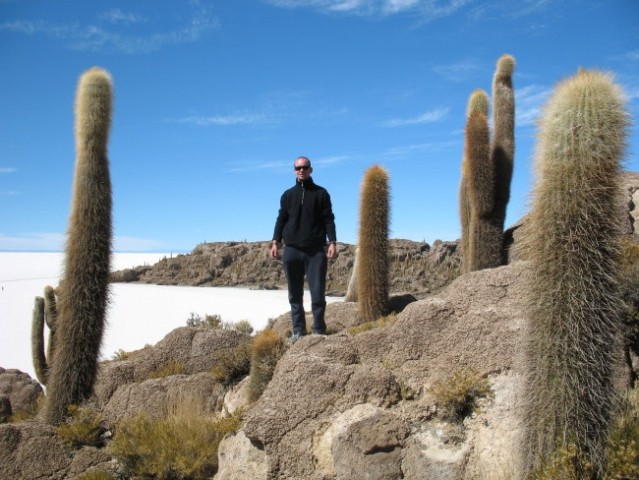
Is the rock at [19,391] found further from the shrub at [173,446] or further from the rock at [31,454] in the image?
the shrub at [173,446]

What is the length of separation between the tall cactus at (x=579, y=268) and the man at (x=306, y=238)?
12.1ft

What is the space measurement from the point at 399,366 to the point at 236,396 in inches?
84.5

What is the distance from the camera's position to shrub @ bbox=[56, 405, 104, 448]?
708cm

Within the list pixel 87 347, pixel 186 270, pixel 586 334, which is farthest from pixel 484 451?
pixel 186 270

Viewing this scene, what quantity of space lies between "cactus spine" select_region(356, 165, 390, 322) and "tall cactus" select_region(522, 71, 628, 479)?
508cm

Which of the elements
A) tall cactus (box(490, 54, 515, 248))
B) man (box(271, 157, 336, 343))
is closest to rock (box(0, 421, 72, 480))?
man (box(271, 157, 336, 343))

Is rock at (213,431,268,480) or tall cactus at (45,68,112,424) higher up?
tall cactus at (45,68,112,424)

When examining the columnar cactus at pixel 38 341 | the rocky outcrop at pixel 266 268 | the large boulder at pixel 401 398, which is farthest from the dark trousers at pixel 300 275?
the rocky outcrop at pixel 266 268

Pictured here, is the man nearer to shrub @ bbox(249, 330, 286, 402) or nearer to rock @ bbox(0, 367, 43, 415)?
shrub @ bbox(249, 330, 286, 402)

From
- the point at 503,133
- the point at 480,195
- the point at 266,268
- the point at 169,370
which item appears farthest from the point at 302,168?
the point at 266,268

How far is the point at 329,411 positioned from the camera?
5.56m

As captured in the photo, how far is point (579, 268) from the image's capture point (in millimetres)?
4031

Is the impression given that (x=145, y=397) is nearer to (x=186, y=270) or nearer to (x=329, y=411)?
(x=329, y=411)

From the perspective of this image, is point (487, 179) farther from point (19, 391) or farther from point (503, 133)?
point (19, 391)
